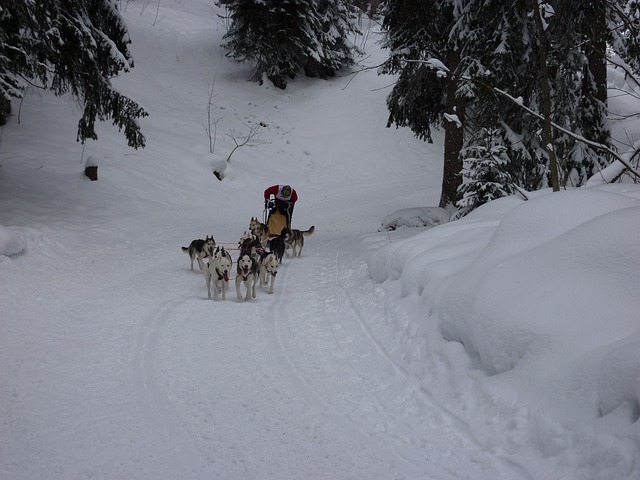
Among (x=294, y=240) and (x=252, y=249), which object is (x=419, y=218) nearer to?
(x=294, y=240)

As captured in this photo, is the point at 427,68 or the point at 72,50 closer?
the point at 427,68

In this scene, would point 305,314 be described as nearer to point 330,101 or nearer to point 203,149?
point 203,149

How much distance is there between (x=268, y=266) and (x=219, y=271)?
42.6 inches

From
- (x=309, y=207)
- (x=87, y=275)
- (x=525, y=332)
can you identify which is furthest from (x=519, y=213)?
(x=309, y=207)

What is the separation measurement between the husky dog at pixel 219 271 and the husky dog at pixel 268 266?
2.81 feet

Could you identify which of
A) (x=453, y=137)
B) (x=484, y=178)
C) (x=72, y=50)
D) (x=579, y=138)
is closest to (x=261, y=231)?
(x=453, y=137)

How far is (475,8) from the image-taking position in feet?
32.9

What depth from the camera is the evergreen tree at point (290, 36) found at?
82.1 feet

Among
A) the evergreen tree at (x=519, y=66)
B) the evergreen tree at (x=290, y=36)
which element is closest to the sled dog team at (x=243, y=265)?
the evergreen tree at (x=519, y=66)

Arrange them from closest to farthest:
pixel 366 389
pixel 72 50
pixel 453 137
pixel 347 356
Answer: pixel 366 389, pixel 347 356, pixel 72 50, pixel 453 137

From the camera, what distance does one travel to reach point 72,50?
12.1 metres

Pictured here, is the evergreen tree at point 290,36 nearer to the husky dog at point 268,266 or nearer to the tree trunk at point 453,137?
the tree trunk at point 453,137

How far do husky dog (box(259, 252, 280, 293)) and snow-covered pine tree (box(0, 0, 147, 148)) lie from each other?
664 cm

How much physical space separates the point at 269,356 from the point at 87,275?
519cm
